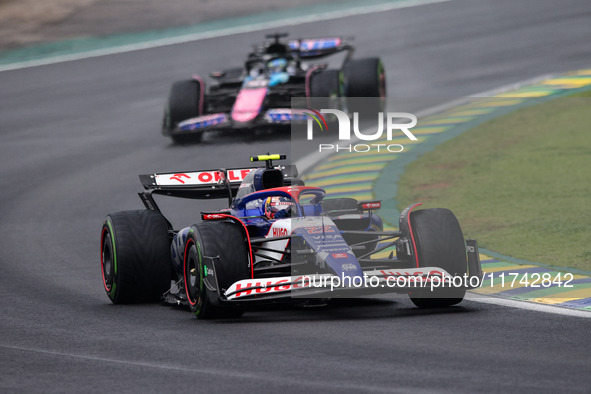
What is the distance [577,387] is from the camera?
24.1 ft

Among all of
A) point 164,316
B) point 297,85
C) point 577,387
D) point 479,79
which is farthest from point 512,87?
point 577,387

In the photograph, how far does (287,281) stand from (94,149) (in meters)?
14.6

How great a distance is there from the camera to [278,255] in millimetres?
10945

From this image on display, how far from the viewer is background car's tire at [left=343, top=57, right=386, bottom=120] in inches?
905

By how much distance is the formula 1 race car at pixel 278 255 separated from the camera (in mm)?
10102

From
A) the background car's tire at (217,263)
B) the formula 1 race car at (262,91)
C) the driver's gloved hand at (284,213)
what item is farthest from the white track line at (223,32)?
the background car's tire at (217,263)

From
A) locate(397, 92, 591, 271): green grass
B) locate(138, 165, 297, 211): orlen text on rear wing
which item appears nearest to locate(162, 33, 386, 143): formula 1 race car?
locate(397, 92, 591, 271): green grass

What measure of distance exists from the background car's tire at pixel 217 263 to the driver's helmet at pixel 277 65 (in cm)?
1286

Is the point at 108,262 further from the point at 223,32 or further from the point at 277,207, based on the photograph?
the point at 223,32

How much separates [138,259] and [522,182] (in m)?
8.49

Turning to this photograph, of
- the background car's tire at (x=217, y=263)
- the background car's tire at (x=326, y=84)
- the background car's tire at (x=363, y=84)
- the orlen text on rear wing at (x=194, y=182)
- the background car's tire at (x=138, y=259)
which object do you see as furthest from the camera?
the background car's tire at (x=363, y=84)

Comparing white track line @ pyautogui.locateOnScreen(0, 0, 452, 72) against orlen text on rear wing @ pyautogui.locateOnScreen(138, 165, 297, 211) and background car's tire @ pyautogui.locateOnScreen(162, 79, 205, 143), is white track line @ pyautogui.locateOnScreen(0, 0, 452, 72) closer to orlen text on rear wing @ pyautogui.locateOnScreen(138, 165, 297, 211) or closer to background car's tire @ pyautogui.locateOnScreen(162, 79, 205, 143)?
background car's tire @ pyautogui.locateOnScreen(162, 79, 205, 143)

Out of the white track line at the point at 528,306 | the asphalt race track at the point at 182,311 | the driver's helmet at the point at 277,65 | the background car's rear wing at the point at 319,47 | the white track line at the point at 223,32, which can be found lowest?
the white track line at the point at 528,306

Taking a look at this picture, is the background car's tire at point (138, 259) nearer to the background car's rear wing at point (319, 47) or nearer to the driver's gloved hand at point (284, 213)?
the driver's gloved hand at point (284, 213)
